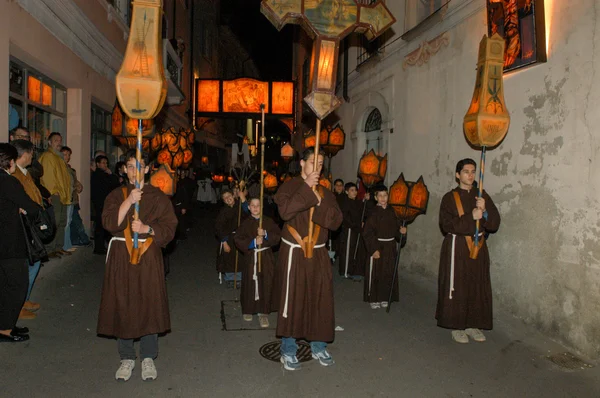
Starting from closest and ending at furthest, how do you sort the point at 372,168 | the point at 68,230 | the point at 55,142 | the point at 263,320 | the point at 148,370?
1. the point at 148,370
2. the point at 263,320
3. the point at 55,142
4. the point at 372,168
5. the point at 68,230

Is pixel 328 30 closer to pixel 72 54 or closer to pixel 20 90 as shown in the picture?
pixel 20 90

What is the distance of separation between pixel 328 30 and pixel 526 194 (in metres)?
3.26

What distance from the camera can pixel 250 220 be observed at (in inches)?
263

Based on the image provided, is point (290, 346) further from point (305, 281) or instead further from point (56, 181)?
point (56, 181)

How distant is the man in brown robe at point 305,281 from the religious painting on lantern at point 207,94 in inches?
514

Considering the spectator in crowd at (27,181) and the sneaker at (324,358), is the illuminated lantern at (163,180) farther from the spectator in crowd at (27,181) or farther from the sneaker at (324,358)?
the sneaker at (324,358)

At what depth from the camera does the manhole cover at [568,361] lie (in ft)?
16.2

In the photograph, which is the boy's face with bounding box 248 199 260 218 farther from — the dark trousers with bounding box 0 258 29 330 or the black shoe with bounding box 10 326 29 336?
the black shoe with bounding box 10 326 29 336

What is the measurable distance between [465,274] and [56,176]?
6.46m

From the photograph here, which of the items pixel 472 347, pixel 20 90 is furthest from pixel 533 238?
pixel 20 90

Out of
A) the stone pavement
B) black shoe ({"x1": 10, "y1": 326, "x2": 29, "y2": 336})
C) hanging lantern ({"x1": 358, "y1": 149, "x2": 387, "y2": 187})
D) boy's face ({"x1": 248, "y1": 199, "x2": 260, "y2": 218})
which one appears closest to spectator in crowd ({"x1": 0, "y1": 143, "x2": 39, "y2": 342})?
black shoe ({"x1": 10, "y1": 326, "x2": 29, "y2": 336})

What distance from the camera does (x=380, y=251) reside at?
745 centimetres

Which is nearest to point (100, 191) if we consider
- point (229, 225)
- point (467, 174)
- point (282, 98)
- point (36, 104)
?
point (36, 104)

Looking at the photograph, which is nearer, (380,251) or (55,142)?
(380,251)
